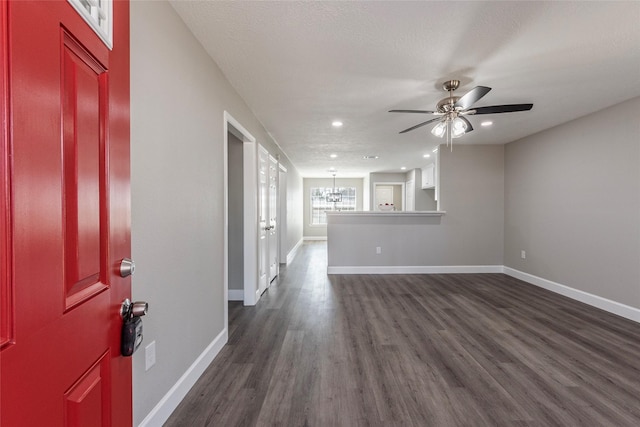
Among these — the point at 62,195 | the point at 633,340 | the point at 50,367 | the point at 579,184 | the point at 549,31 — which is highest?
the point at 549,31

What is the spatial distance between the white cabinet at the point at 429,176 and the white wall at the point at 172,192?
19.7 feet

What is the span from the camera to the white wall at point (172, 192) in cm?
133

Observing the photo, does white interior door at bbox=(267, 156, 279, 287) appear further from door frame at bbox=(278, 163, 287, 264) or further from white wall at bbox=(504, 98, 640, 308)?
white wall at bbox=(504, 98, 640, 308)

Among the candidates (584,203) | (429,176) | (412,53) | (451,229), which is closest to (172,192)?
(412,53)

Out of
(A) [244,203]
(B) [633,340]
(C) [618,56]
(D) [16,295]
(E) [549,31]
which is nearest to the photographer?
(D) [16,295]

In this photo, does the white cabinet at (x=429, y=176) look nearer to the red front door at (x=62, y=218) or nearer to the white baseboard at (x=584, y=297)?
the white baseboard at (x=584, y=297)

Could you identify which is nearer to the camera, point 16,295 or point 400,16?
point 16,295

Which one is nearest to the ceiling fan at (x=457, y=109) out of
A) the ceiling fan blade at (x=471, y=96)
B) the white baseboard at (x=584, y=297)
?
the ceiling fan blade at (x=471, y=96)

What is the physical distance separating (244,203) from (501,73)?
9.42ft

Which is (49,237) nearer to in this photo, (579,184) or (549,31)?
(549,31)

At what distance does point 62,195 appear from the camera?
0.55 m

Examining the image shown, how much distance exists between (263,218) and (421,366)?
253 centimetres

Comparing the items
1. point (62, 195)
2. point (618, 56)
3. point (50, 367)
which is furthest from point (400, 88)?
point (50, 367)

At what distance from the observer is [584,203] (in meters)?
3.47
